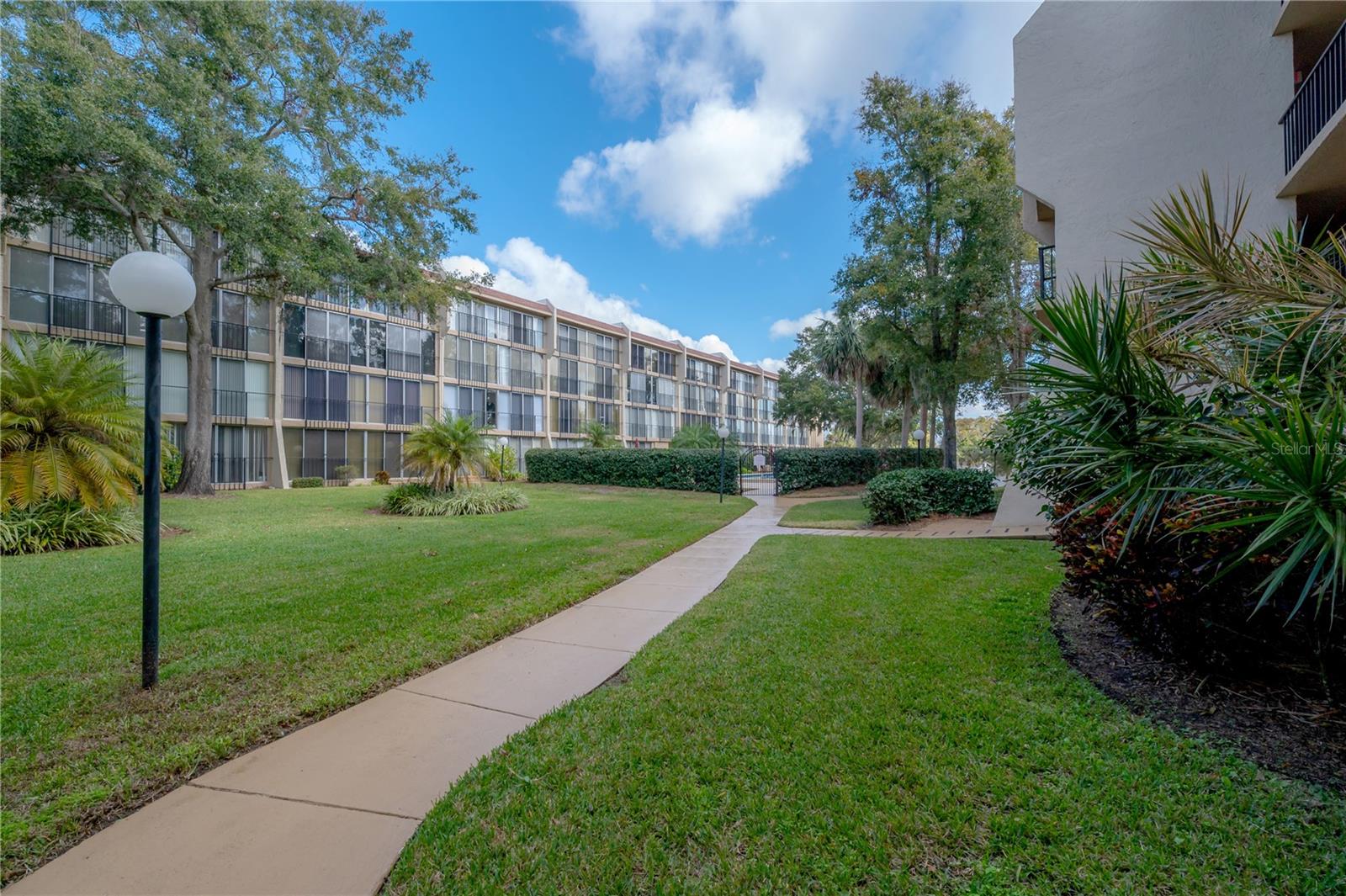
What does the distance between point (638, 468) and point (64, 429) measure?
14.7 metres

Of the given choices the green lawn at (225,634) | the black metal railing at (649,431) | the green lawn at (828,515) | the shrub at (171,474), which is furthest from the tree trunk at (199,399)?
the black metal railing at (649,431)

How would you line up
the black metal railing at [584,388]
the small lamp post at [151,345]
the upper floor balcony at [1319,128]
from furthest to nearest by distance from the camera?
the black metal railing at [584,388]
the upper floor balcony at [1319,128]
the small lamp post at [151,345]

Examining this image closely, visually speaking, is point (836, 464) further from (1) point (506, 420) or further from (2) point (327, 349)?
(2) point (327, 349)

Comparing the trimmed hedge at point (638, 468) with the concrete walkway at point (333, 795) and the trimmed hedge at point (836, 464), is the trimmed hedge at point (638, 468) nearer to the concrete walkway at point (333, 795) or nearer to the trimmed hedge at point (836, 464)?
the trimmed hedge at point (836, 464)

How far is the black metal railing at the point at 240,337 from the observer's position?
20.4m

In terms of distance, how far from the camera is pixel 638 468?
2066 cm

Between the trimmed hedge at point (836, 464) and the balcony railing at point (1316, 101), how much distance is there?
1182cm

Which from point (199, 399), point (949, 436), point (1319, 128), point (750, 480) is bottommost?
point (750, 480)

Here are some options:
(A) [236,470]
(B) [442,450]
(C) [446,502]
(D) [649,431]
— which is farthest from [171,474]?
(D) [649,431]

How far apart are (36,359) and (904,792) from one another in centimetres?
1189

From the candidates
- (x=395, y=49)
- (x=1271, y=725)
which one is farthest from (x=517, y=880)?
(x=395, y=49)

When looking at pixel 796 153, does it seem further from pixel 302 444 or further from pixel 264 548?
pixel 302 444

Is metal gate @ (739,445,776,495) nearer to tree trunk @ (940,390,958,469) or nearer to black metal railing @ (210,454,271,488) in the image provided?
tree trunk @ (940,390,958,469)

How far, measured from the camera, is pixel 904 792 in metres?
2.34
